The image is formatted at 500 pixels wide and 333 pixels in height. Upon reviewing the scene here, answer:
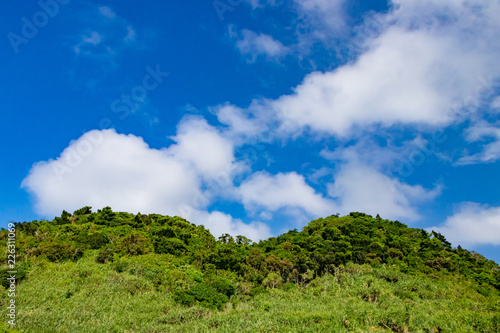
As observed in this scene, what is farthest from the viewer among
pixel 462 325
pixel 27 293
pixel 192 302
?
pixel 192 302

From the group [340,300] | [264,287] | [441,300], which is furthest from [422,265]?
[264,287]

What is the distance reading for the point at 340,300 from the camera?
36875 mm

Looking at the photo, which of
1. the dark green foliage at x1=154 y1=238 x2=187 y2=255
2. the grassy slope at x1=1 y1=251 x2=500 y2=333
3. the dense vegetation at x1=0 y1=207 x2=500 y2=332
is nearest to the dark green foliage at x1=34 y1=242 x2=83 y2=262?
the dense vegetation at x1=0 y1=207 x2=500 y2=332

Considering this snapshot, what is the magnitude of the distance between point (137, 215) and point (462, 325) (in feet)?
199

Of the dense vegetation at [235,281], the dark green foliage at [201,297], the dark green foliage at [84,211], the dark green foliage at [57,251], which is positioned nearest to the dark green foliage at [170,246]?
the dense vegetation at [235,281]

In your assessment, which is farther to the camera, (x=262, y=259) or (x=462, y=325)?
(x=262, y=259)

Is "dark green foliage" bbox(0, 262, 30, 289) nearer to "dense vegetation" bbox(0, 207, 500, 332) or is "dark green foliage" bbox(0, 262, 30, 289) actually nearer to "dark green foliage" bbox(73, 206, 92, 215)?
"dense vegetation" bbox(0, 207, 500, 332)

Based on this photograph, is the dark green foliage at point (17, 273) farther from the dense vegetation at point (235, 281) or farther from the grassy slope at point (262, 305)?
the grassy slope at point (262, 305)

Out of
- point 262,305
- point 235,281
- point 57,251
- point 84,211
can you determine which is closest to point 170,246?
point 235,281

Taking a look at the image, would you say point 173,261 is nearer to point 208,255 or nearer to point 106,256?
point 208,255

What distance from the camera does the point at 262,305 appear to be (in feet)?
115

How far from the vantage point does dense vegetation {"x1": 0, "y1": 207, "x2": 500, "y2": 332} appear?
2734cm

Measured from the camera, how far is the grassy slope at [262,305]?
85.9 ft

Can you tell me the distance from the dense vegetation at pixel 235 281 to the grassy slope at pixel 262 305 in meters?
0.14
